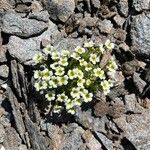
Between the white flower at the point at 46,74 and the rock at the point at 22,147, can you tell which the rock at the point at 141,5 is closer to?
the white flower at the point at 46,74

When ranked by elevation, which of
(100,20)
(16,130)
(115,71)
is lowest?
(16,130)

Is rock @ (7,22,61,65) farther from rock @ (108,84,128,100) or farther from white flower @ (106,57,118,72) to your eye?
rock @ (108,84,128,100)

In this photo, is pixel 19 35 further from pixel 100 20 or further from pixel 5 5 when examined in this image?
pixel 100 20

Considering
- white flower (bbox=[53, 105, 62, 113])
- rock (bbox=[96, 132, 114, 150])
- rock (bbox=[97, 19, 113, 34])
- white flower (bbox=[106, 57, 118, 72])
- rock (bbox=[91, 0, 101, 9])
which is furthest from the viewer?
rock (bbox=[91, 0, 101, 9])

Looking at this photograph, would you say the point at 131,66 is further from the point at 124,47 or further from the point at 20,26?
the point at 20,26

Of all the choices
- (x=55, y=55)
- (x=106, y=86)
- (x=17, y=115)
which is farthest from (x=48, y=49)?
(x=17, y=115)

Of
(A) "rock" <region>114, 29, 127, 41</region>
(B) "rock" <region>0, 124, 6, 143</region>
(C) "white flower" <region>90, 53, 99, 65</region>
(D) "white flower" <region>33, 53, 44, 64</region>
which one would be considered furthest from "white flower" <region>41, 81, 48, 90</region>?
(A) "rock" <region>114, 29, 127, 41</region>


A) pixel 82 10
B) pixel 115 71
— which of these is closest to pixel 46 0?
pixel 82 10
